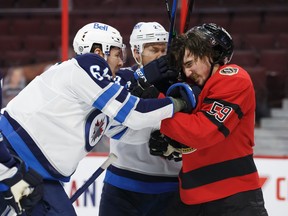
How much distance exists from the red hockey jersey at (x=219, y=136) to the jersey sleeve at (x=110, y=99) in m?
0.06

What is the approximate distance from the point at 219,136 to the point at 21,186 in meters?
0.60

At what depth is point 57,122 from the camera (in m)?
1.92

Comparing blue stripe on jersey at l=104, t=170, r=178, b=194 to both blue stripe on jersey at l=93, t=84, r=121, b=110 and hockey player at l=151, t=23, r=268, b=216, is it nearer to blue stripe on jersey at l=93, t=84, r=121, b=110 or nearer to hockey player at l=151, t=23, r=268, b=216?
hockey player at l=151, t=23, r=268, b=216

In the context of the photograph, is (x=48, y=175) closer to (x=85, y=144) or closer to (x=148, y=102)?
(x=85, y=144)

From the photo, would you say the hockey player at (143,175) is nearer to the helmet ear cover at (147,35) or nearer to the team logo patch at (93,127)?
the helmet ear cover at (147,35)

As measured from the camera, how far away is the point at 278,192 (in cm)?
311

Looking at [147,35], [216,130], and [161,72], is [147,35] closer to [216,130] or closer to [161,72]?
[161,72]

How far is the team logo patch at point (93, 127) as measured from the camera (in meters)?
1.97

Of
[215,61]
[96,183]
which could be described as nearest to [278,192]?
[96,183]

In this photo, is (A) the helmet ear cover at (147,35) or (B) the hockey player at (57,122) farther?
(A) the helmet ear cover at (147,35)

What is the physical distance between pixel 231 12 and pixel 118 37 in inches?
160

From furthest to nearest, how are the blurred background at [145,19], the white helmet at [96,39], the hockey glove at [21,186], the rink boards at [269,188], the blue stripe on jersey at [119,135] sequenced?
the blurred background at [145,19] → the rink boards at [269,188] → the blue stripe on jersey at [119,135] → the white helmet at [96,39] → the hockey glove at [21,186]

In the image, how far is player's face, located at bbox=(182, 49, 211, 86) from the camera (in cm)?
198

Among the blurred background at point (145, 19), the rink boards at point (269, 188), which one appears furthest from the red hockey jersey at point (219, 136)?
the blurred background at point (145, 19)
